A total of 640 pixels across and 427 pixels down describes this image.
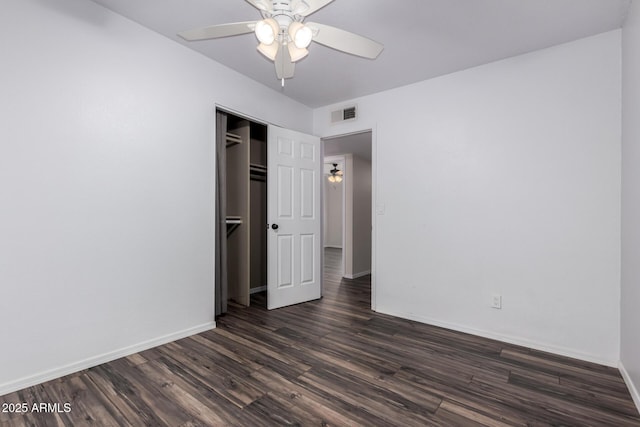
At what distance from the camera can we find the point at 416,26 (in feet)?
7.53

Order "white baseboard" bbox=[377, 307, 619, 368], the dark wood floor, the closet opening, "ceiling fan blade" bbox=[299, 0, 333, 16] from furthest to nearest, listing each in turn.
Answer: the closet opening < "white baseboard" bbox=[377, 307, 619, 368] < the dark wood floor < "ceiling fan blade" bbox=[299, 0, 333, 16]

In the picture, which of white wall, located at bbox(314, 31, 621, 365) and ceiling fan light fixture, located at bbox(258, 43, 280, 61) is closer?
ceiling fan light fixture, located at bbox(258, 43, 280, 61)

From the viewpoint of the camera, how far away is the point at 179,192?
2.65 m

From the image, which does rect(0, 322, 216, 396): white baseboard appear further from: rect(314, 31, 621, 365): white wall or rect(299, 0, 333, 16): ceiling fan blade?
rect(299, 0, 333, 16): ceiling fan blade

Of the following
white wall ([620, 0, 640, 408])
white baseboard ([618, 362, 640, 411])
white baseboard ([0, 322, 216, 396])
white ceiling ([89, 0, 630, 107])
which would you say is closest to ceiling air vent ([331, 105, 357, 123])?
white ceiling ([89, 0, 630, 107])

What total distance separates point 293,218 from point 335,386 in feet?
6.78

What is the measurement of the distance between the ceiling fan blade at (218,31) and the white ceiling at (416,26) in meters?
0.48

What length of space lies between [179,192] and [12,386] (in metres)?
1.62

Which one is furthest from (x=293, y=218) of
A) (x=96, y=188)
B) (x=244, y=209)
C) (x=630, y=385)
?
(x=630, y=385)

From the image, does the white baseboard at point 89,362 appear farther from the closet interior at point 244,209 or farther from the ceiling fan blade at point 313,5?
the ceiling fan blade at point 313,5

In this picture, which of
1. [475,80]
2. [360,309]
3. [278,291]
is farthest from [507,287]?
[278,291]

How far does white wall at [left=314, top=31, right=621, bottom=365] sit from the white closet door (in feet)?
2.76

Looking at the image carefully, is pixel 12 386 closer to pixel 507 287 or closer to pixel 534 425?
pixel 534 425

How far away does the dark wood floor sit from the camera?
5.38ft
